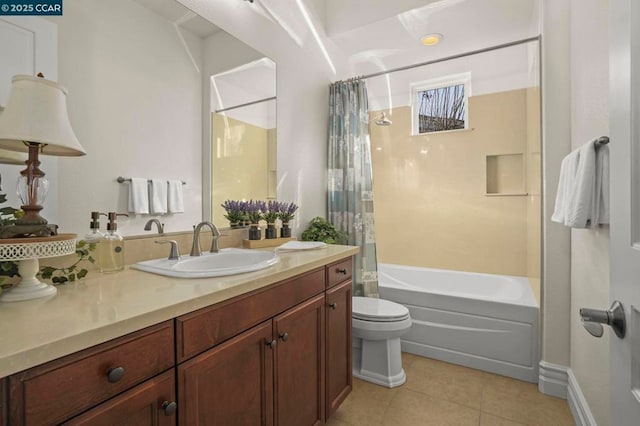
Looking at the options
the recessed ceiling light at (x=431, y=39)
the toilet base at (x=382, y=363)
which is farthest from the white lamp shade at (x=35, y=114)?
the recessed ceiling light at (x=431, y=39)

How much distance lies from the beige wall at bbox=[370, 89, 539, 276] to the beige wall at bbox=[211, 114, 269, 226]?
1.97 m

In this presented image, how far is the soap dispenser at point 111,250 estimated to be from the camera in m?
1.18

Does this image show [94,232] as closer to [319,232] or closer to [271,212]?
[271,212]

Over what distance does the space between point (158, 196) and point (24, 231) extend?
0.60 m

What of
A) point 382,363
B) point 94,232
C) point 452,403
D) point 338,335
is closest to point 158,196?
point 94,232

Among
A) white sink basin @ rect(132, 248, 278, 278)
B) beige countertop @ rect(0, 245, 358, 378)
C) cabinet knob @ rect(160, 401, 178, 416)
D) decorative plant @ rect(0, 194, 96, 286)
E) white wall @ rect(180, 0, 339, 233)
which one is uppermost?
white wall @ rect(180, 0, 339, 233)

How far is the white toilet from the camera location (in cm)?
208

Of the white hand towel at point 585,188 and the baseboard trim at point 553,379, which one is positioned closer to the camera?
the white hand towel at point 585,188

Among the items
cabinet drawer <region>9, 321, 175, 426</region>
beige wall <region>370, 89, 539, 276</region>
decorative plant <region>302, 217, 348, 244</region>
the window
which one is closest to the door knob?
cabinet drawer <region>9, 321, 175, 426</region>

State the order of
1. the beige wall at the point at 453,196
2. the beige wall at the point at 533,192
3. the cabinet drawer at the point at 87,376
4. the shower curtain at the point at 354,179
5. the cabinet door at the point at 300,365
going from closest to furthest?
the cabinet drawer at the point at 87,376 < the cabinet door at the point at 300,365 < the beige wall at the point at 533,192 < the shower curtain at the point at 354,179 < the beige wall at the point at 453,196

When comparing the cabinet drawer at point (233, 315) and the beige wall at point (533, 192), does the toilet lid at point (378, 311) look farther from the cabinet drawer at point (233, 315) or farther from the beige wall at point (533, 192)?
the beige wall at point (533, 192)

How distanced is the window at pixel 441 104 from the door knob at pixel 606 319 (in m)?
2.95

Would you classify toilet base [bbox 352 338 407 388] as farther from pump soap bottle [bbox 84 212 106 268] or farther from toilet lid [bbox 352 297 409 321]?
pump soap bottle [bbox 84 212 106 268]

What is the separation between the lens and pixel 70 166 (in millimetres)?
1168
